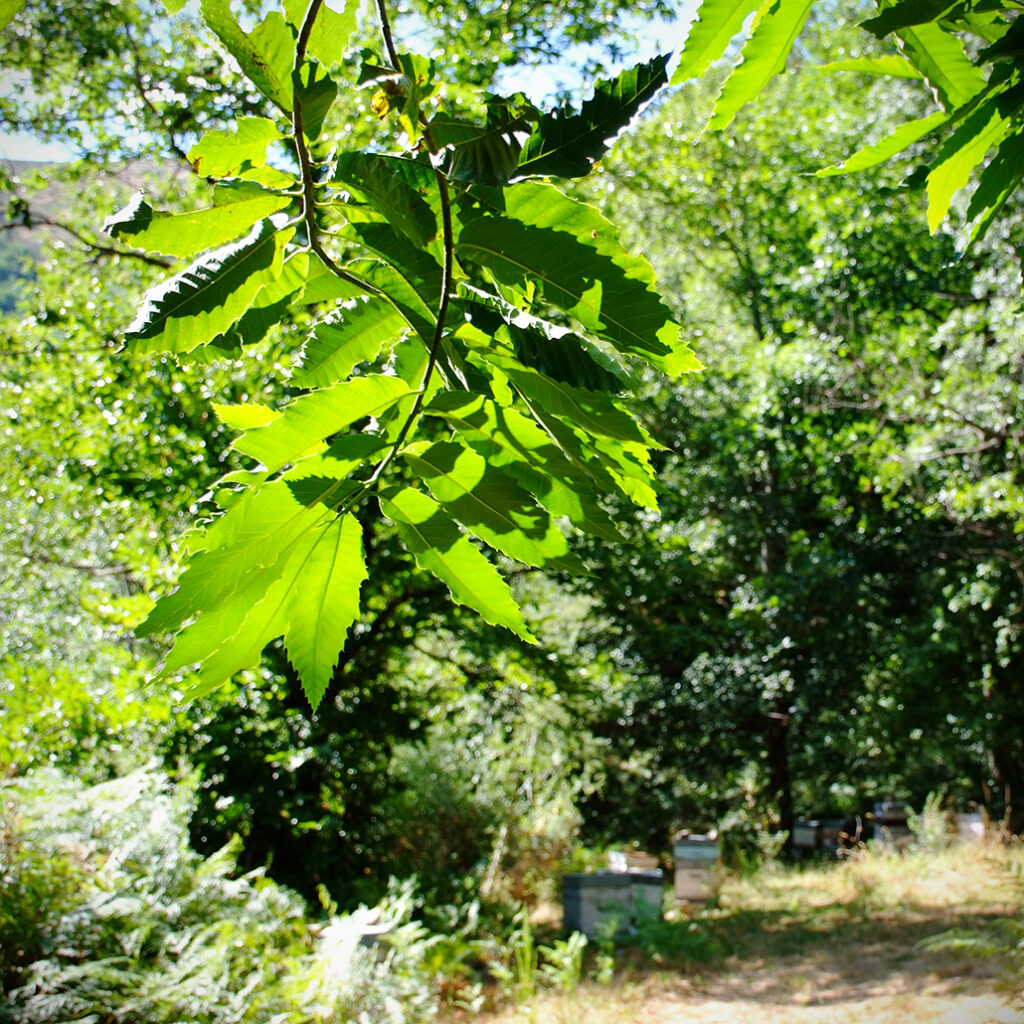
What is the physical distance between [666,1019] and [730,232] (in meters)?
11.1

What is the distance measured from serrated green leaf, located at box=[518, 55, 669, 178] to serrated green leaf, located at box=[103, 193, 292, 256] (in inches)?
7.9

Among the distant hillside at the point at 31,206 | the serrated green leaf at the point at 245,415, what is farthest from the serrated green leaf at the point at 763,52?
the distant hillside at the point at 31,206

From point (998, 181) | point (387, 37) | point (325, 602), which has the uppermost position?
point (387, 37)

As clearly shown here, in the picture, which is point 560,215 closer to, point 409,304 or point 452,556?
point 409,304

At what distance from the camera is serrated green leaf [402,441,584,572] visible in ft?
2.54

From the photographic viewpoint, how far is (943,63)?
80 cm

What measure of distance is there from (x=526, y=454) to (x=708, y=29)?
1.18 ft

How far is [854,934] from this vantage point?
25.2 feet

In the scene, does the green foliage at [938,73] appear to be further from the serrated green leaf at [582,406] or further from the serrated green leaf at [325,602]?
the serrated green leaf at [325,602]

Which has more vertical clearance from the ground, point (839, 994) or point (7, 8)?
point (7, 8)

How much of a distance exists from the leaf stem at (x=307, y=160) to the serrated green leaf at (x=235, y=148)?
0.13 feet

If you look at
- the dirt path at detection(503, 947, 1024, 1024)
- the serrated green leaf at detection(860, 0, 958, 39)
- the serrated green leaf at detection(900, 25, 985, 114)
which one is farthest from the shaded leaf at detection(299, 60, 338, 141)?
the dirt path at detection(503, 947, 1024, 1024)

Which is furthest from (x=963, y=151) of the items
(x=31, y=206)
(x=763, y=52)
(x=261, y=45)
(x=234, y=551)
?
(x=31, y=206)

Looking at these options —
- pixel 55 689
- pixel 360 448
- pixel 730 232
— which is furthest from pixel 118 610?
pixel 730 232
